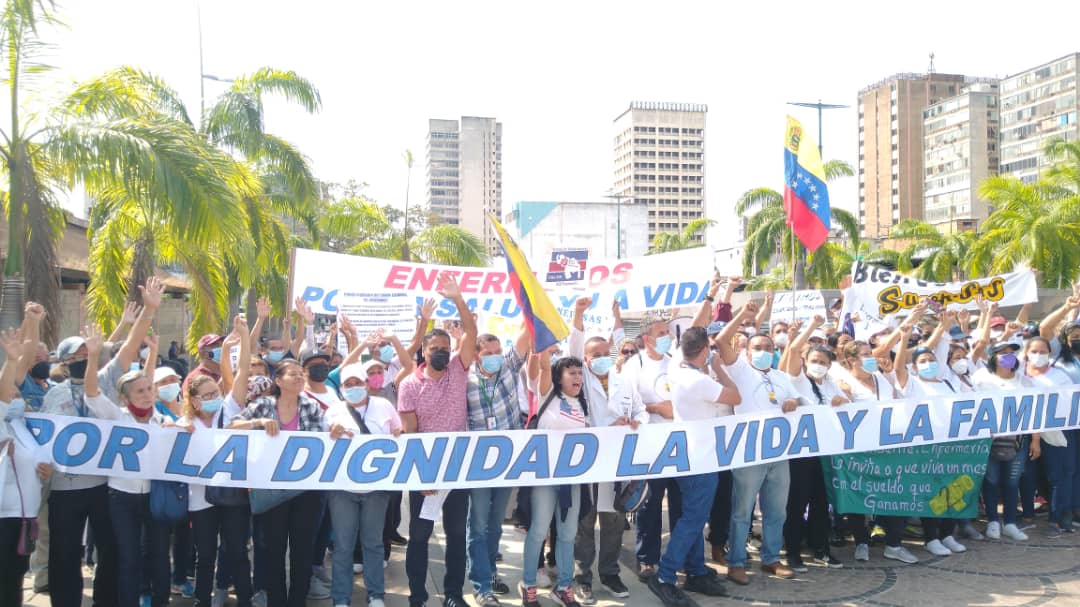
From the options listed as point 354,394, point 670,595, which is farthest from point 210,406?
point 670,595

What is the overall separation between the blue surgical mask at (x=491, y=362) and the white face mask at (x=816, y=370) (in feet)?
8.54

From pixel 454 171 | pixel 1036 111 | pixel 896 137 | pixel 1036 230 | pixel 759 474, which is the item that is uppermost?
pixel 454 171

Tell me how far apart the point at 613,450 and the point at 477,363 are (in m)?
1.13

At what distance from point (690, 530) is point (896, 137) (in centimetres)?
13063

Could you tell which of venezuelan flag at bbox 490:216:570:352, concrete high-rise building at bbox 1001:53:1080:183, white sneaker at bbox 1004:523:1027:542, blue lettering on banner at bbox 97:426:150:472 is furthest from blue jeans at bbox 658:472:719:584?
concrete high-rise building at bbox 1001:53:1080:183

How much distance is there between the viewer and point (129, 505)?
18.6 feet

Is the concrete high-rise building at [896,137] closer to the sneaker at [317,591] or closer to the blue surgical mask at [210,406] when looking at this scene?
the sneaker at [317,591]

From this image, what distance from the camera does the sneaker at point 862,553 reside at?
7.15 meters

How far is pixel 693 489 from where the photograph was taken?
253 inches

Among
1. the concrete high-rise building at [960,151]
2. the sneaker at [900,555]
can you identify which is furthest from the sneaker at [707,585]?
the concrete high-rise building at [960,151]

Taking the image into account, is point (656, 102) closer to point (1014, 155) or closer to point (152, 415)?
point (1014, 155)

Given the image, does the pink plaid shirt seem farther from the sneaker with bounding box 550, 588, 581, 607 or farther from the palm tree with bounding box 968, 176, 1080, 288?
the palm tree with bounding box 968, 176, 1080, 288

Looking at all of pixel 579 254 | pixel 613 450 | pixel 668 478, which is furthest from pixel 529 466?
pixel 579 254

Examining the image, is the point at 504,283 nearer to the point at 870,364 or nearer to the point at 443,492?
the point at 870,364
